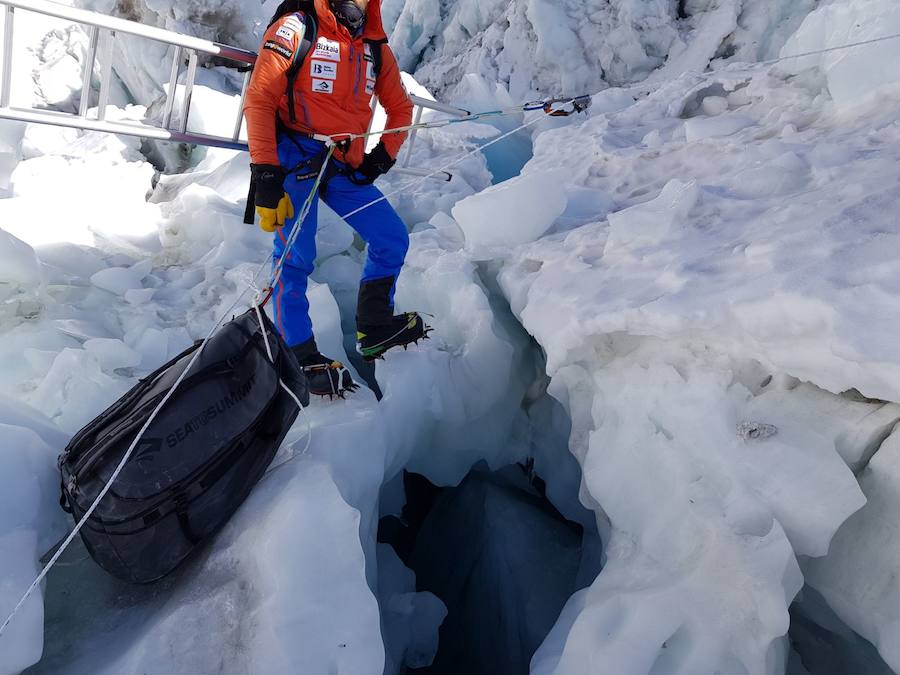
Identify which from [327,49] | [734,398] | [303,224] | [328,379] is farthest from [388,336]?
[734,398]

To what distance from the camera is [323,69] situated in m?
1.99

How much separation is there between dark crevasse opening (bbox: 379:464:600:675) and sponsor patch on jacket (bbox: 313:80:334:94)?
6.27 ft

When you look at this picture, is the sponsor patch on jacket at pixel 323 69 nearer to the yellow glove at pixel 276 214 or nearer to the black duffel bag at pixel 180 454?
the yellow glove at pixel 276 214

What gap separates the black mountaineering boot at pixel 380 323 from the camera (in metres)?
2.32

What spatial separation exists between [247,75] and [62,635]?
9.09 feet

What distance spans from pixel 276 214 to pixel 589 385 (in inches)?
51.8

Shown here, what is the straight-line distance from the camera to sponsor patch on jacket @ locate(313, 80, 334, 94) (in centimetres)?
201

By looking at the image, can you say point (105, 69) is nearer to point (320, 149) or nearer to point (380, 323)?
point (320, 149)

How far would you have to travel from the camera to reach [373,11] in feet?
6.95

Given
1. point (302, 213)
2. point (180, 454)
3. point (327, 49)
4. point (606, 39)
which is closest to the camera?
point (180, 454)

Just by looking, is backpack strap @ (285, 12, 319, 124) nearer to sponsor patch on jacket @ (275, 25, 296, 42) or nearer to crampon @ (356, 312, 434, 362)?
sponsor patch on jacket @ (275, 25, 296, 42)

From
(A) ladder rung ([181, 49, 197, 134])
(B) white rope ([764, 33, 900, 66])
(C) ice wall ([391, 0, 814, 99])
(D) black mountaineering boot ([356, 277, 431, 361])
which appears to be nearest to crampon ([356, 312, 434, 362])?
(D) black mountaineering boot ([356, 277, 431, 361])

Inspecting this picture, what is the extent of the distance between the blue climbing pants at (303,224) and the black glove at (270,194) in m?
0.10

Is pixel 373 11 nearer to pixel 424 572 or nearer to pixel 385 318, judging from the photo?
pixel 385 318
